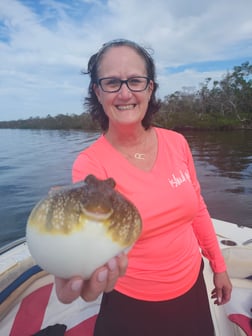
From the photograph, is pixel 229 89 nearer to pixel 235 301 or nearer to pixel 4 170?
pixel 4 170

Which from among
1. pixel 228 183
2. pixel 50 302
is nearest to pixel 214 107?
pixel 228 183

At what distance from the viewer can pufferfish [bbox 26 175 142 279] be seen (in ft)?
3.35

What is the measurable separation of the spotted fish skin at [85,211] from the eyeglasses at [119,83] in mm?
875

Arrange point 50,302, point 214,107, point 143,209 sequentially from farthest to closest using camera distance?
point 214,107 → point 50,302 → point 143,209

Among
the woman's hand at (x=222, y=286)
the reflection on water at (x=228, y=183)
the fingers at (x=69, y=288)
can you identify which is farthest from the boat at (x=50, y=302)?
the reflection on water at (x=228, y=183)

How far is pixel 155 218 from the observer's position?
67.0 inches

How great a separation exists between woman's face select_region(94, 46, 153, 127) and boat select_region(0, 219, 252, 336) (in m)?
2.11

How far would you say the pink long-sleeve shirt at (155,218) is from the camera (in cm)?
171

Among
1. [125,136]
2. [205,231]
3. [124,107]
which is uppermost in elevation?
[124,107]

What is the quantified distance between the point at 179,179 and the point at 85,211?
1.00m

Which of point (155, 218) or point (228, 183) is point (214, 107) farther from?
point (155, 218)

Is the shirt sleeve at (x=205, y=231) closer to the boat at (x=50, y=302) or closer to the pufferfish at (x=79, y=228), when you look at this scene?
the boat at (x=50, y=302)

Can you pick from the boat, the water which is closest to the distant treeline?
the water

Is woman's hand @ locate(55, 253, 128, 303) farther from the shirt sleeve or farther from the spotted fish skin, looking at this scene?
the shirt sleeve
